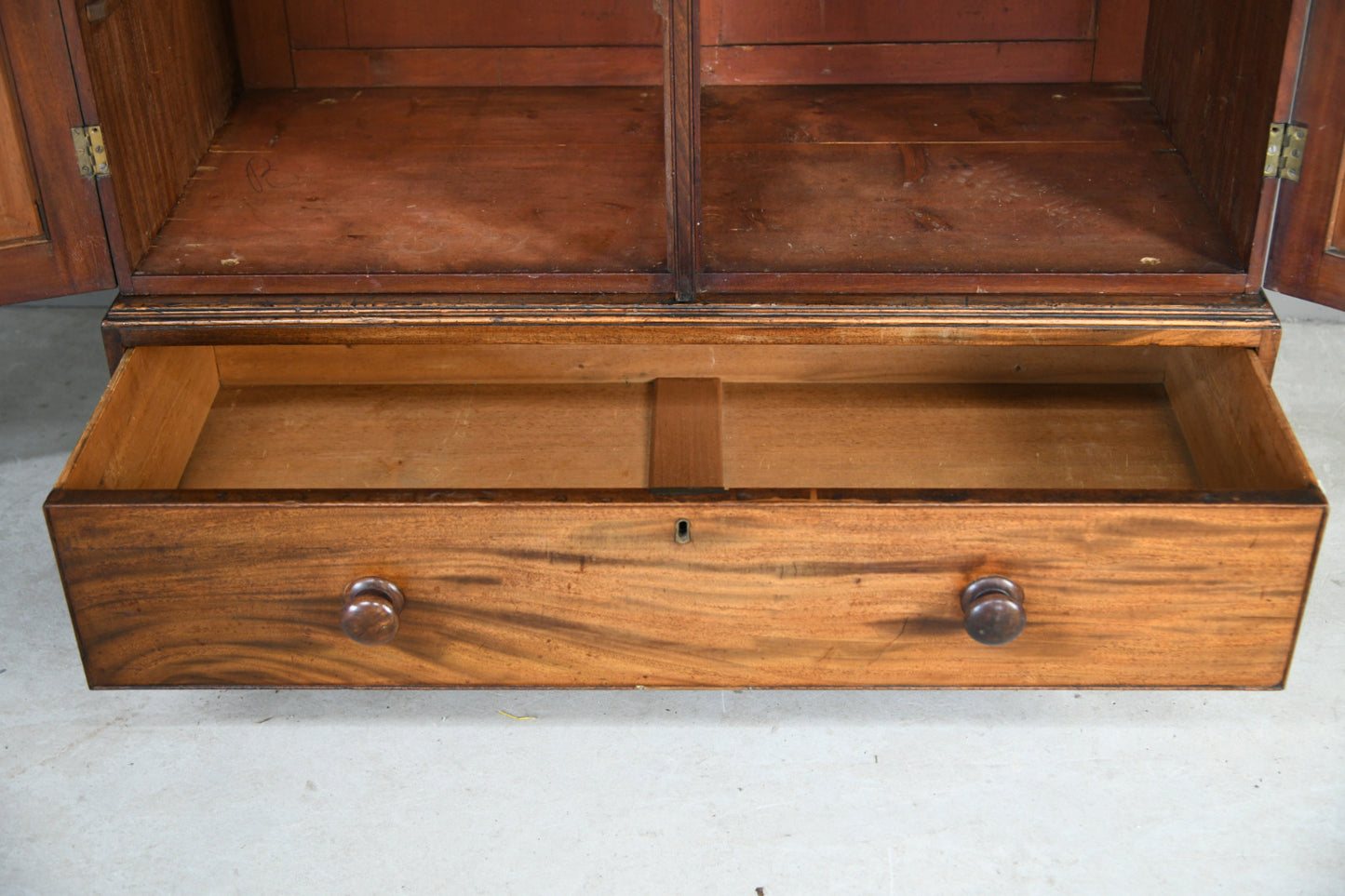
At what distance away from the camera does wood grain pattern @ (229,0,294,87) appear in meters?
1.73

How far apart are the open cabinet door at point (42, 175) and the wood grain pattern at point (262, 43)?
537 millimetres

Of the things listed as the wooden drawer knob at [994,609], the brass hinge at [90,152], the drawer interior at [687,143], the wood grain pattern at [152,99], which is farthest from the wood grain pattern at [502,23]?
the wooden drawer knob at [994,609]

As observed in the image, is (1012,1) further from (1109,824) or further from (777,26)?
(1109,824)

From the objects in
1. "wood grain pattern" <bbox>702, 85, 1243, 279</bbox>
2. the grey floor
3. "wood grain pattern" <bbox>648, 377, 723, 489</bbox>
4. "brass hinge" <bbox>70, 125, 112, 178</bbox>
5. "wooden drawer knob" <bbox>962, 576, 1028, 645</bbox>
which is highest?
"brass hinge" <bbox>70, 125, 112, 178</bbox>

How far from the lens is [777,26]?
1750 mm

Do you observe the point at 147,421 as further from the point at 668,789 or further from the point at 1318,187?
the point at 1318,187

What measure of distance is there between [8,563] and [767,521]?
109 cm

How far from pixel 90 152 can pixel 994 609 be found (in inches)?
38.8

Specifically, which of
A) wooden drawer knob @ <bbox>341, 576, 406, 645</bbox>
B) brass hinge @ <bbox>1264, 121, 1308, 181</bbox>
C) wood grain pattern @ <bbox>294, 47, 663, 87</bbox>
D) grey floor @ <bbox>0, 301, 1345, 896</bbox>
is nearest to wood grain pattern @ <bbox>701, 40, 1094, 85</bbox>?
wood grain pattern @ <bbox>294, 47, 663, 87</bbox>

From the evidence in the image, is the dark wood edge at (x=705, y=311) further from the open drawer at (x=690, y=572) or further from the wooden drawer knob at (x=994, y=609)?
the wooden drawer knob at (x=994, y=609)

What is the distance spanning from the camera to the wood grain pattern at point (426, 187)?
52.6 inches

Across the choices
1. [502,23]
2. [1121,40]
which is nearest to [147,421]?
[502,23]

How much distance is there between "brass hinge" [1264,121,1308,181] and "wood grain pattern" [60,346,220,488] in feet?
3.83

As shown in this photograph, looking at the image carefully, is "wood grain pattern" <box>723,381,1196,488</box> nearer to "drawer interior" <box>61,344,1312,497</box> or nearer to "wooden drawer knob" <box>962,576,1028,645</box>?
"drawer interior" <box>61,344,1312,497</box>
